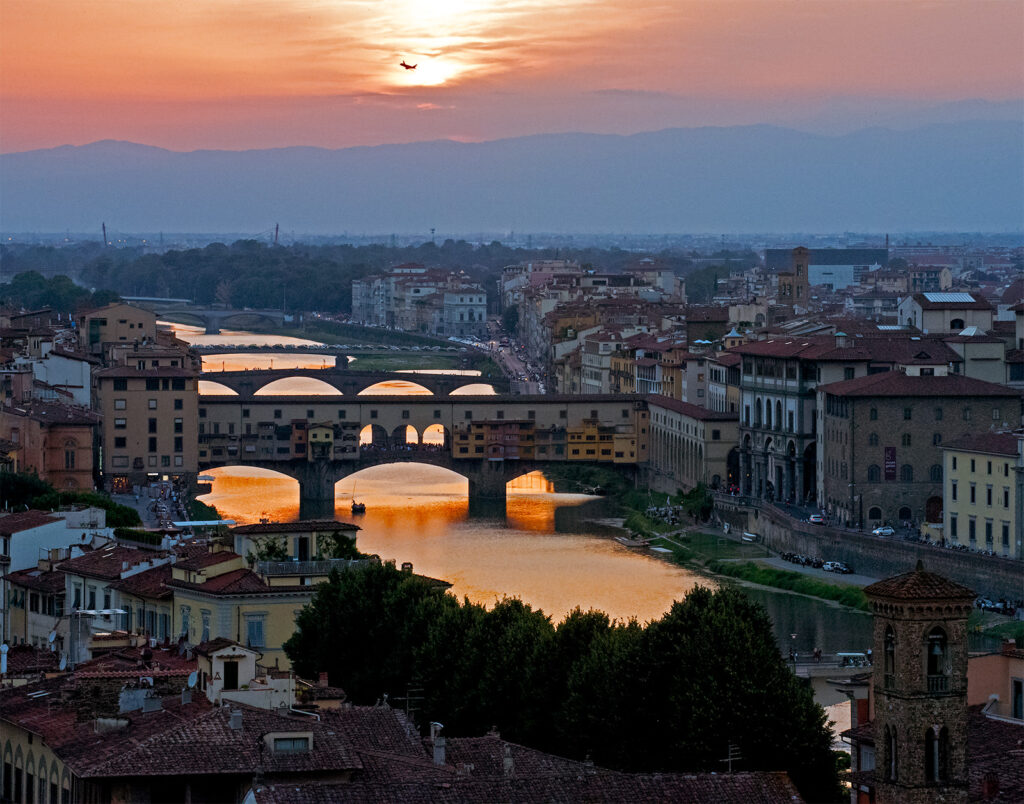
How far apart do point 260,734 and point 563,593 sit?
18.7 m

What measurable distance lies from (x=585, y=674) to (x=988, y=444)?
1740 cm

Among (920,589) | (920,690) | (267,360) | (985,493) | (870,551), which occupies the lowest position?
(267,360)

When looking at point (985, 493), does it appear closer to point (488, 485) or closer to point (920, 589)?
point (488, 485)

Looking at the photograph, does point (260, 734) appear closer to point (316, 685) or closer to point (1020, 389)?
point (316, 685)

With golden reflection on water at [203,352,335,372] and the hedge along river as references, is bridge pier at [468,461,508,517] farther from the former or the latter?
golden reflection on water at [203,352,335,372]

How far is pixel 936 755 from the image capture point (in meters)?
12.3

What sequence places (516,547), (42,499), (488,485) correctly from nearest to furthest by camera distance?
1. (42,499)
2. (516,547)
3. (488,485)

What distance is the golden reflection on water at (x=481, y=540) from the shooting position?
30.5 meters

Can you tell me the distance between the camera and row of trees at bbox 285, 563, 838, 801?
1583cm

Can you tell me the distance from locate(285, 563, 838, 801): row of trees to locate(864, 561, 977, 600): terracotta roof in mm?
2955

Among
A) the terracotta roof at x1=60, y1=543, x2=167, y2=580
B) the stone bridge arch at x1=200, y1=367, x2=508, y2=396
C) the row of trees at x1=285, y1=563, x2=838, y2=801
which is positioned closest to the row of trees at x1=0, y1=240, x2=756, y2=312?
the stone bridge arch at x1=200, y1=367, x2=508, y2=396

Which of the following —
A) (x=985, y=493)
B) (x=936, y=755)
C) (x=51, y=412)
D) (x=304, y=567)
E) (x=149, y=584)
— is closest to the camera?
(x=936, y=755)

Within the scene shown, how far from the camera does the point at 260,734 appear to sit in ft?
38.6

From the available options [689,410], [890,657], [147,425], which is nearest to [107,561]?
[890,657]
